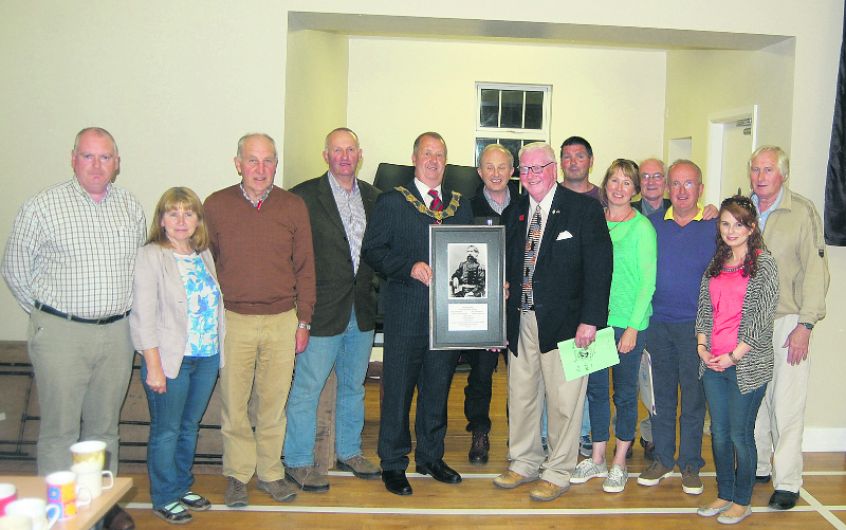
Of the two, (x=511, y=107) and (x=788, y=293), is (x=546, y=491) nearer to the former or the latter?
(x=788, y=293)

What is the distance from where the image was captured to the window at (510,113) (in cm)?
770

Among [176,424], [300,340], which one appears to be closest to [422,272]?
[300,340]

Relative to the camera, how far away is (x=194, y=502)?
11.6ft

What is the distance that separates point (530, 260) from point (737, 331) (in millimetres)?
1001

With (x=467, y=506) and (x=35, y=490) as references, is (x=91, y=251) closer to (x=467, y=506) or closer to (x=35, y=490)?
(x=35, y=490)

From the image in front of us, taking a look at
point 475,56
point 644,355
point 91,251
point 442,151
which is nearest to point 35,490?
point 91,251

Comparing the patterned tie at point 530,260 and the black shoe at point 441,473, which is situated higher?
the patterned tie at point 530,260

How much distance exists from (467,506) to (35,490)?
6.75 ft

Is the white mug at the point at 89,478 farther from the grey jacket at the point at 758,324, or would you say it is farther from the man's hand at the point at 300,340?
the grey jacket at the point at 758,324

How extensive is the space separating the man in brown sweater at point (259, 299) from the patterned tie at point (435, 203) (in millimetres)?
631

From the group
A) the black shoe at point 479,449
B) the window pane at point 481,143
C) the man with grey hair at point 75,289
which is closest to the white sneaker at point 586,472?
the black shoe at point 479,449

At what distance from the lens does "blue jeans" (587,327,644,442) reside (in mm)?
3939

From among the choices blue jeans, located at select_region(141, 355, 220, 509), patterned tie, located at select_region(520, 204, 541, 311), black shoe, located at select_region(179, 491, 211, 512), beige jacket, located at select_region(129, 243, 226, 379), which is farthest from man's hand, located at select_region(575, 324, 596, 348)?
black shoe, located at select_region(179, 491, 211, 512)

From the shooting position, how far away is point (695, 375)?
3.81 metres
